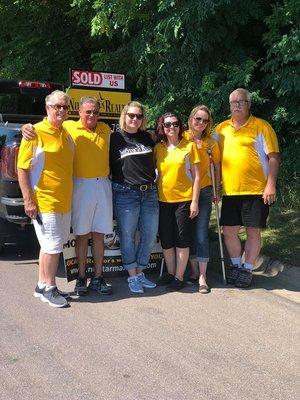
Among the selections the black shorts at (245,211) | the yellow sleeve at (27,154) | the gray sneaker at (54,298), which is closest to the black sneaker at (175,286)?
the black shorts at (245,211)

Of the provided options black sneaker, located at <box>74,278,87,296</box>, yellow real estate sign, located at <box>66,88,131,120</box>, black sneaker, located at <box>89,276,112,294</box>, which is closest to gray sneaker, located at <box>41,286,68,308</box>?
black sneaker, located at <box>74,278,87,296</box>

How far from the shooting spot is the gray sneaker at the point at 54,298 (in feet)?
16.3

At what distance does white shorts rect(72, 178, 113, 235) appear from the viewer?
5.21 m

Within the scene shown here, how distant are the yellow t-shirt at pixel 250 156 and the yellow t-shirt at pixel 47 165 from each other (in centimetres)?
167

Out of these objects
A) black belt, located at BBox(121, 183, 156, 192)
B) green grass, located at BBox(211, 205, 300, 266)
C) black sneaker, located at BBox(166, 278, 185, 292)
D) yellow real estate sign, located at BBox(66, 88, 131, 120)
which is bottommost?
black sneaker, located at BBox(166, 278, 185, 292)

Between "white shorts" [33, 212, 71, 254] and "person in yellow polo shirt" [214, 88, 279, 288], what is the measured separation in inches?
67.4

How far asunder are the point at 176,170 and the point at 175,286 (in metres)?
1.17

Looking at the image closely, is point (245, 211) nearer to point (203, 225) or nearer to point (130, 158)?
point (203, 225)

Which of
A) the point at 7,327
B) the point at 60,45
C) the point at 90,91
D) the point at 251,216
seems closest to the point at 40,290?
the point at 7,327

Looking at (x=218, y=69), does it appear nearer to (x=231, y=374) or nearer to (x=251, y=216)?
(x=251, y=216)

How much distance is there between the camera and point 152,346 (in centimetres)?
407

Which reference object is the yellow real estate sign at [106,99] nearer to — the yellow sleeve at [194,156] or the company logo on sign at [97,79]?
the company logo on sign at [97,79]

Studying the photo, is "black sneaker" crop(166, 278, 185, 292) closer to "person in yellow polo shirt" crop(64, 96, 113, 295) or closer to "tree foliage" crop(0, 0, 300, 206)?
"person in yellow polo shirt" crop(64, 96, 113, 295)

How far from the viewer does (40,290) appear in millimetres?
5188
